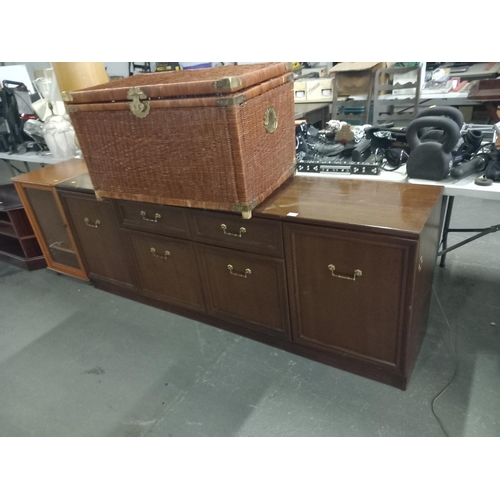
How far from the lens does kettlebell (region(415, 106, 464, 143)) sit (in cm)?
148

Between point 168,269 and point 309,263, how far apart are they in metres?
0.80

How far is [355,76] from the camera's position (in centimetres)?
348

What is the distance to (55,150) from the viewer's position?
2.58 metres

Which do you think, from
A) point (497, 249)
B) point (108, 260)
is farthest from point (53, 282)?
point (497, 249)

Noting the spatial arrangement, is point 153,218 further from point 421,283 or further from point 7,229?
point 7,229

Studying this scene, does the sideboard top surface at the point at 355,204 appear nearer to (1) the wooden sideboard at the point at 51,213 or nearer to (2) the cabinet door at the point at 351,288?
(2) the cabinet door at the point at 351,288

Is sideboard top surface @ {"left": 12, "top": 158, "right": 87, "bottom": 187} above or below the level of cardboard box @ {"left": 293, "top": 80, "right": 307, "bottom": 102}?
below

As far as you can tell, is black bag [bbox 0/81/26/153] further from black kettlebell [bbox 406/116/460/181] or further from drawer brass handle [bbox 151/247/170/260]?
black kettlebell [bbox 406/116/460/181]

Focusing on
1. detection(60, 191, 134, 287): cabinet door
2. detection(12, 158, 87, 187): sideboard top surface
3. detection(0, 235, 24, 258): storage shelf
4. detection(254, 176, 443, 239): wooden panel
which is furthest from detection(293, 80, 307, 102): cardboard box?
detection(0, 235, 24, 258): storage shelf

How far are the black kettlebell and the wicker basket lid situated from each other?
1.93 ft

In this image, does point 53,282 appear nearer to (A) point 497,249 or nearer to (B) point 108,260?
(B) point 108,260

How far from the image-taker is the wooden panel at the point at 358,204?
4.08ft

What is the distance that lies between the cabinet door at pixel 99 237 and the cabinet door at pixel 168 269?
0.37 ft

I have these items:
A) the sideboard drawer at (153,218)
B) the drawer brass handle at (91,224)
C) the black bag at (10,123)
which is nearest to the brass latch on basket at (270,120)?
the sideboard drawer at (153,218)
